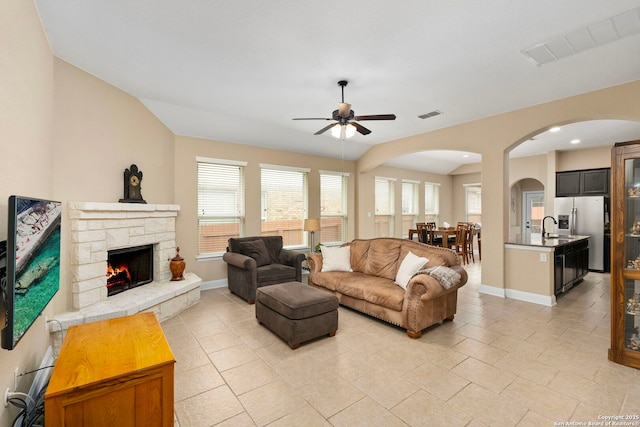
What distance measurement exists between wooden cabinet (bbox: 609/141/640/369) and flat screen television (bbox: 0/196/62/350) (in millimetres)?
4312

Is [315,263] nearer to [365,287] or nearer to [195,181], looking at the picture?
[365,287]

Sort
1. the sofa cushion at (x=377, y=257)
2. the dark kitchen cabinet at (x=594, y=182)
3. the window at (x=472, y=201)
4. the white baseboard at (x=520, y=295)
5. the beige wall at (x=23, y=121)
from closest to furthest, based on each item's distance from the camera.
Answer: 1. the beige wall at (x=23, y=121)
2. the sofa cushion at (x=377, y=257)
3. the white baseboard at (x=520, y=295)
4. the dark kitchen cabinet at (x=594, y=182)
5. the window at (x=472, y=201)

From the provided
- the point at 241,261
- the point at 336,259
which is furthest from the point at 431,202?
the point at 241,261

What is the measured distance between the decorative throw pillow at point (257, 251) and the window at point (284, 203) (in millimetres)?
819

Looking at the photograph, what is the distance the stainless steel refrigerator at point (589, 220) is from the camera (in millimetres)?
6316

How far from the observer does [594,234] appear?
21.0 ft

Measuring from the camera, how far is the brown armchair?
4.41m

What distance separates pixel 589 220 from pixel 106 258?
29.6 ft

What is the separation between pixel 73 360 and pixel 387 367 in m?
2.29

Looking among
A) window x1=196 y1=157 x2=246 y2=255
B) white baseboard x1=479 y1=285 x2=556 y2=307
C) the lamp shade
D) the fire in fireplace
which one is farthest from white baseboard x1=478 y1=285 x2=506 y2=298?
the fire in fireplace

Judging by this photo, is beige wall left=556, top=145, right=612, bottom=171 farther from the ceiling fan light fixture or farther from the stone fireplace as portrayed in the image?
the stone fireplace

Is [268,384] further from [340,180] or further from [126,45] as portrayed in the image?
[340,180]

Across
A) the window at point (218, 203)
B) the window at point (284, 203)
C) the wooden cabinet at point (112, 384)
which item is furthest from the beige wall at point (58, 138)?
the window at point (284, 203)

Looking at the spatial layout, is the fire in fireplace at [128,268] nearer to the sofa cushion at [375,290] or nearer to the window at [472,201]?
the sofa cushion at [375,290]
